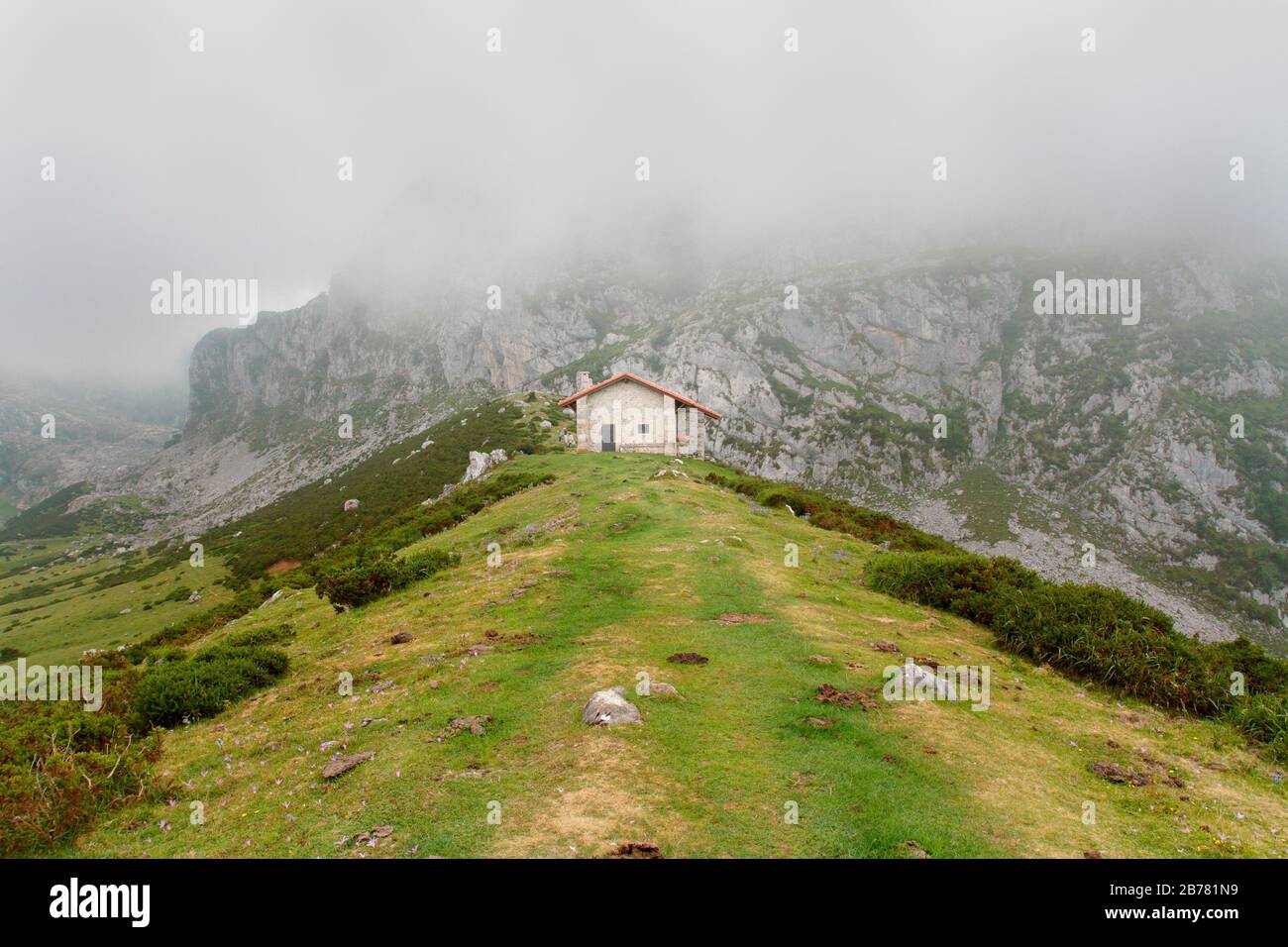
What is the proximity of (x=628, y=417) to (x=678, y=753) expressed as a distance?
49193 mm

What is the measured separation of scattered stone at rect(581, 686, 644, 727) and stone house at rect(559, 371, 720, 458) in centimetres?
4686

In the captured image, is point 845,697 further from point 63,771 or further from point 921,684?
point 63,771

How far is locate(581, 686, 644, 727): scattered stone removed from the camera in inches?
396

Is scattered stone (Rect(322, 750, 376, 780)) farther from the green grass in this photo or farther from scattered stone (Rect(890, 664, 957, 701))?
the green grass

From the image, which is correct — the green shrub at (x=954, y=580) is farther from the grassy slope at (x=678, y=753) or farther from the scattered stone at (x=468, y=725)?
the scattered stone at (x=468, y=725)

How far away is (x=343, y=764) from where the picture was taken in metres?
9.27

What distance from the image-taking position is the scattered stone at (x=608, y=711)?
10.0 meters

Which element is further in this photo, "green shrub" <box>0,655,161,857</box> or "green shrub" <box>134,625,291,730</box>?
"green shrub" <box>134,625,291,730</box>

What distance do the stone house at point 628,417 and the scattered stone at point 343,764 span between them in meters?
48.1

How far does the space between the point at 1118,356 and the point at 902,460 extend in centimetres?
7364

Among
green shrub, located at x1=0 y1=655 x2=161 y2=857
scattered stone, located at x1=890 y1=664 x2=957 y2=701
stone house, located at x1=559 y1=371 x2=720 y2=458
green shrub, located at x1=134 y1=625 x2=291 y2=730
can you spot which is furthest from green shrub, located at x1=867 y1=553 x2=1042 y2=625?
stone house, located at x1=559 y1=371 x2=720 y2=458

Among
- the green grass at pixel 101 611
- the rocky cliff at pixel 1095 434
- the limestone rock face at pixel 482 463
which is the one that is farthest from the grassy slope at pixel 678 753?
the rocky cliff at pixel 1095 434

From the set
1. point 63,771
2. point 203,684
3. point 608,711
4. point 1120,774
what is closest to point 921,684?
point 1120,774
